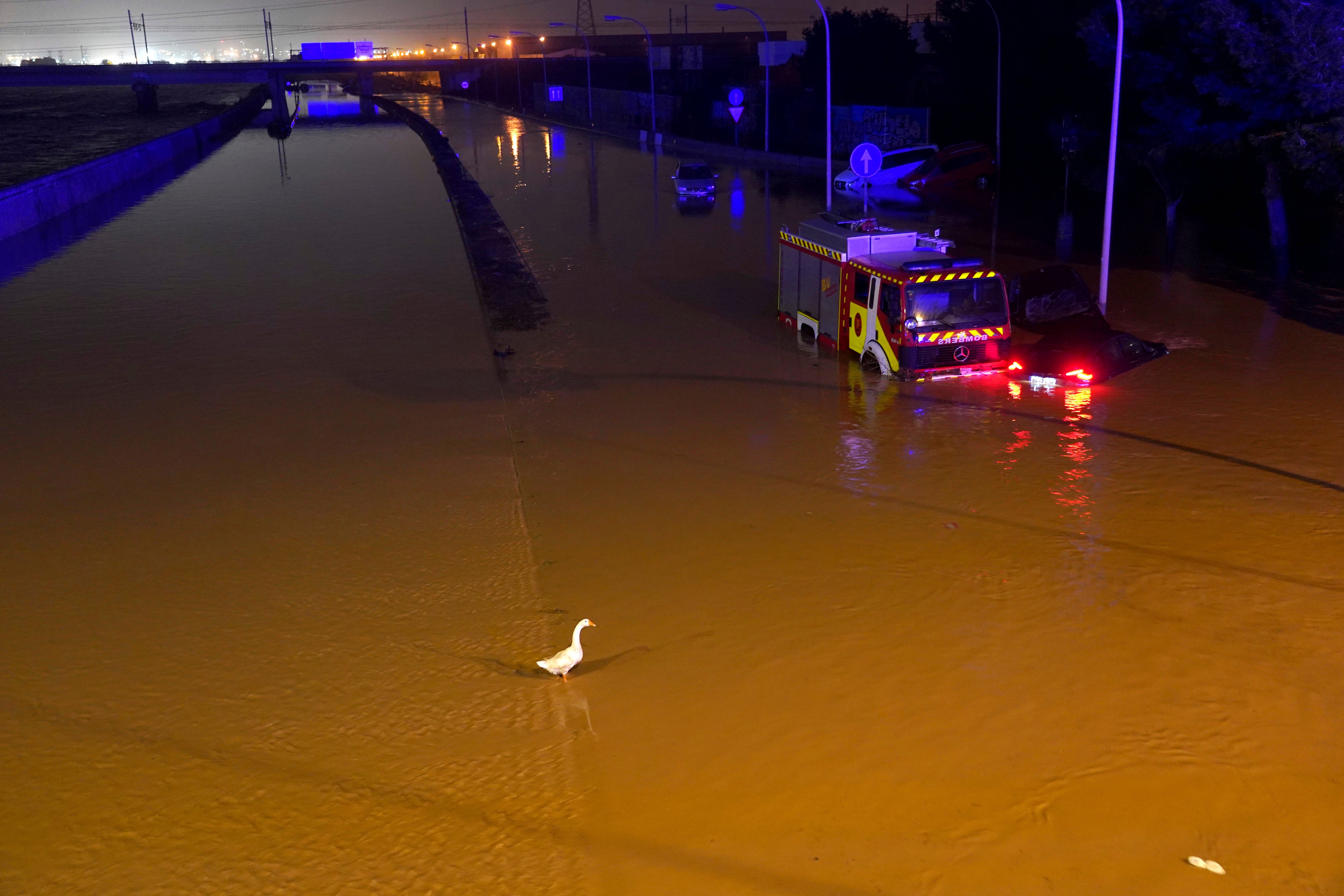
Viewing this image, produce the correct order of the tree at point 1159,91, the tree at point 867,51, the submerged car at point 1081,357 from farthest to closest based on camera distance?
the tree at point 867,51, the tree at point 1159,91, the submerged car at point 1081,357

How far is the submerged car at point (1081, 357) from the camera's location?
16.2 meters

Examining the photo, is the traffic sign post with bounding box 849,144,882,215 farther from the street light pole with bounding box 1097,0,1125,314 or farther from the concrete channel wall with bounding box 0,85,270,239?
the concrete channel wall with bounding box 0,85,270,239

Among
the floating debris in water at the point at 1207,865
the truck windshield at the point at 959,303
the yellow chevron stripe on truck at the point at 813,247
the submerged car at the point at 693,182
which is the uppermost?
the submerged car at the point at 693,182

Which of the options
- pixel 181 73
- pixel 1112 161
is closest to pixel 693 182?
pixel 1112 161

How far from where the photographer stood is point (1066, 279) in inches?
732

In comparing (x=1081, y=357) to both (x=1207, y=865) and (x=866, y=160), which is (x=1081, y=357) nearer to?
(x=866, y=160)

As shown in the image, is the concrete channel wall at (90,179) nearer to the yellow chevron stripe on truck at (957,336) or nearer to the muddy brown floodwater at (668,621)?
the muddy brown floodwater at (668,621)

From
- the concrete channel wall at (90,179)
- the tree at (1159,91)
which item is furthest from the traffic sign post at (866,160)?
the concrete channel wall at (90,179)

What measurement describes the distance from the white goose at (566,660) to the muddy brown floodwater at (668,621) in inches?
6.7

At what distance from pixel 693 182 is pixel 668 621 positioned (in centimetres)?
3075

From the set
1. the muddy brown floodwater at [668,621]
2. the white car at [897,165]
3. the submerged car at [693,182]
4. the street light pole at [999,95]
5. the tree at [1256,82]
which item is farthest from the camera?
the white car at [897,165]

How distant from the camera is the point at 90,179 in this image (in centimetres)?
4219

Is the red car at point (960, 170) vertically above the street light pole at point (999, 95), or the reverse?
the street light pole at point (999, 95)

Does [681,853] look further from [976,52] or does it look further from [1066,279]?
[976,52]
